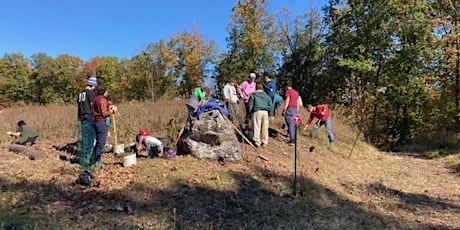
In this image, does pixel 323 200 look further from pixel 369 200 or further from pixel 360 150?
pixel 360 150

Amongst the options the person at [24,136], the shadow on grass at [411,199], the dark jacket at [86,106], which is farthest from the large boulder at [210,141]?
the person at [24,136]

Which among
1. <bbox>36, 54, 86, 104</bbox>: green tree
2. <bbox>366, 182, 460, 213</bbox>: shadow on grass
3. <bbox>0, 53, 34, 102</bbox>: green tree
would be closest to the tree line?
<bbox>366, 182, 460, 213</bbox>: shadow on grass

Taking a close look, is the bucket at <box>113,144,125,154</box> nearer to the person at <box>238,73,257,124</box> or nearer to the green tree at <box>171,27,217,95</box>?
the person at <box>238,73,257,124</box>

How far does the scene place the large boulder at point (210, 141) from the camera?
343 inches

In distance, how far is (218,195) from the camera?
22.9 ft

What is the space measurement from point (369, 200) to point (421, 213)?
958 millimetres

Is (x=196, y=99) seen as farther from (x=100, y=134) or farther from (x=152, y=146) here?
(x=100, y=134)

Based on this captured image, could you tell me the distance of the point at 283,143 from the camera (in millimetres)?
11250

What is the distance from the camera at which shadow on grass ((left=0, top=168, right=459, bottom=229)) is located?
18.8 feet

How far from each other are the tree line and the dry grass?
878cm

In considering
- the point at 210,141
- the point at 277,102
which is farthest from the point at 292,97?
the point at 210,141

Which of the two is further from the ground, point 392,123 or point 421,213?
point 392,123

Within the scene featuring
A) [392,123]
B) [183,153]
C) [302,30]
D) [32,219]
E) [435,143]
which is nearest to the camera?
[32,219]

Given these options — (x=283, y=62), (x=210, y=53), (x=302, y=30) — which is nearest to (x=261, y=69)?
(x=283, y=62)
